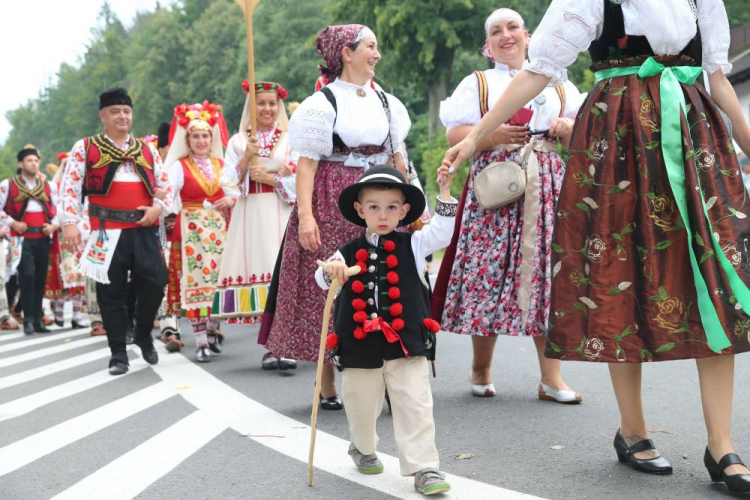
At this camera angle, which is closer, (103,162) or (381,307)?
(381,307)

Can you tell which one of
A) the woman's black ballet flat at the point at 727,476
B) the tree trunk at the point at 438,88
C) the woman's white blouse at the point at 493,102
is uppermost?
the tree trunk at the point at 438,88

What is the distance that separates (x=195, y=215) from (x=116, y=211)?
1.52 meters

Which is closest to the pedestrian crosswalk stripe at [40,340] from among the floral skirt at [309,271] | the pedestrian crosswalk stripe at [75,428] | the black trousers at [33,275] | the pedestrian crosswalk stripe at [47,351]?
the pedestrian crosswalk stripe at [47,351]

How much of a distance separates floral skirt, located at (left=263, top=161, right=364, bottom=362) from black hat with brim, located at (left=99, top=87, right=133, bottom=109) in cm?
275

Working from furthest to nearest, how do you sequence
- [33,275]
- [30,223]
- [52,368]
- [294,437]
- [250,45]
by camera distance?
[30,223], [33,275], [52,368], [250,45], [294,437]

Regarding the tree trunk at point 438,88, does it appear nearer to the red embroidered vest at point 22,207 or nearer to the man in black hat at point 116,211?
the red embroidered vest at point 22,207

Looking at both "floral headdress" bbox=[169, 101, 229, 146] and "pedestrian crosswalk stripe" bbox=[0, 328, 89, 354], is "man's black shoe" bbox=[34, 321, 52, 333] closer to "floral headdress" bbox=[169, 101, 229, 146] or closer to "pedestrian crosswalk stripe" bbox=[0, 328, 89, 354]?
"pedestrian crosswalk stripe" bbox=[0, 328, 89, 354]

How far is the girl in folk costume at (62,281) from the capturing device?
13.1m

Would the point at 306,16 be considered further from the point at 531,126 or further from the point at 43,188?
the point at 531,126

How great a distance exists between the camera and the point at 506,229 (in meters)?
A: 5.62

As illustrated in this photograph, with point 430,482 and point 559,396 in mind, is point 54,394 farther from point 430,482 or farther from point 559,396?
point 430,482

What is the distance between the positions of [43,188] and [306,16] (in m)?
43.7

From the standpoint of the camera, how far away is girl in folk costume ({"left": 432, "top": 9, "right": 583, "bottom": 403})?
216 inches

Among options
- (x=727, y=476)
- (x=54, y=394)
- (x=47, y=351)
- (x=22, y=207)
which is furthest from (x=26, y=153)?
(x=727, y=476)
